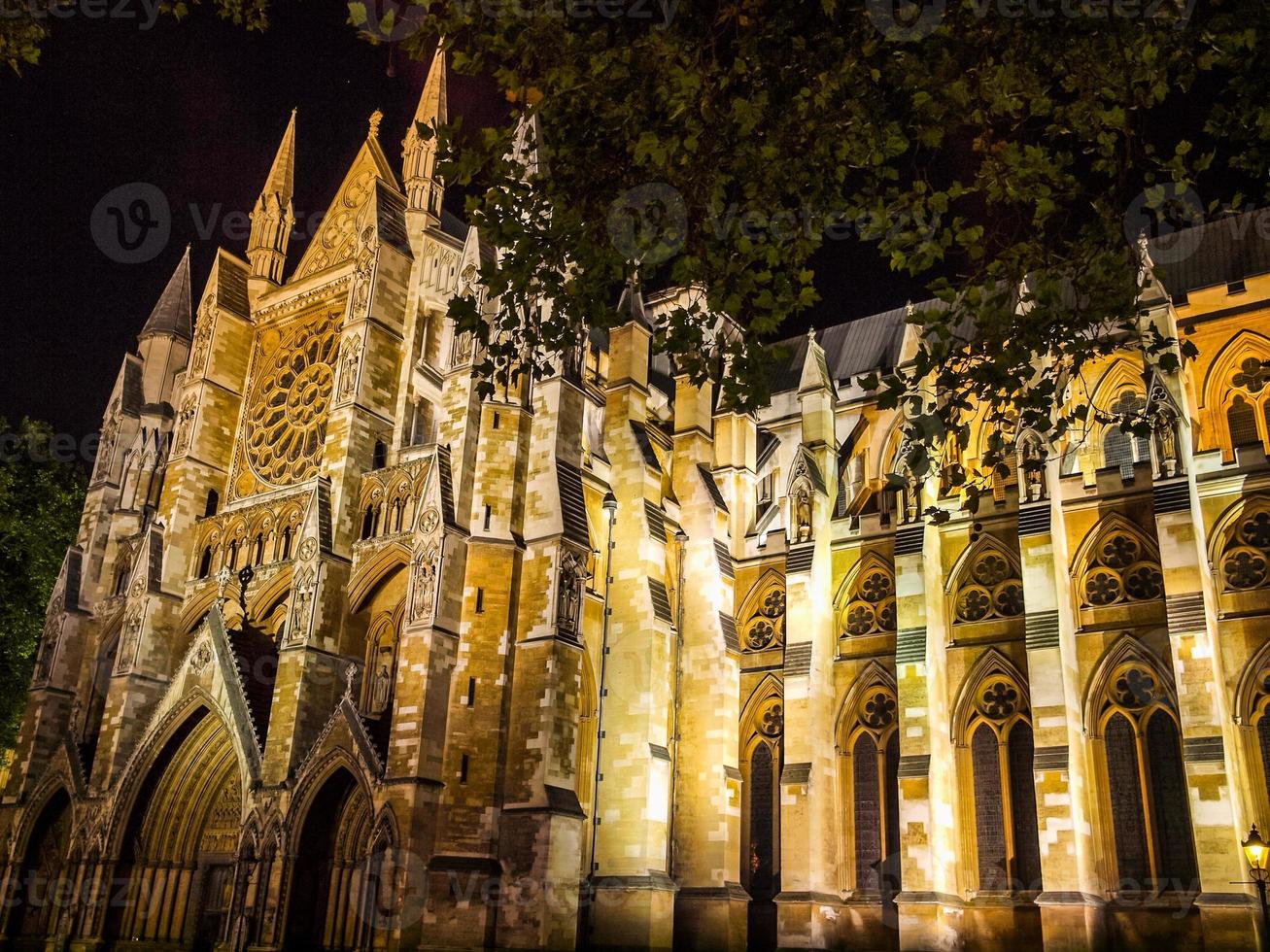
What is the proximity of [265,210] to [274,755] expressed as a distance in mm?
16252

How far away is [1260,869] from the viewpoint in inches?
611

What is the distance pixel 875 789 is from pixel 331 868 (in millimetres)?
10290

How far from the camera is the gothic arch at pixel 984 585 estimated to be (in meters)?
21.4

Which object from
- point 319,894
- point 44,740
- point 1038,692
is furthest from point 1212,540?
point 44,740

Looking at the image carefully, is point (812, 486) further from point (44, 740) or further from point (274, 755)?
point (44, 740)

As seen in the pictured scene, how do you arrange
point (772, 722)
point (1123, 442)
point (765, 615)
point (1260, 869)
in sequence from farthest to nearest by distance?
point (765, 615) → point (772, 722) → point (1123, 442) → point (1260, 869)

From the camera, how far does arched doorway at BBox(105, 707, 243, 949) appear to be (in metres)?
21.5

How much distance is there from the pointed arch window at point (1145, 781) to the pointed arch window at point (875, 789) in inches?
150

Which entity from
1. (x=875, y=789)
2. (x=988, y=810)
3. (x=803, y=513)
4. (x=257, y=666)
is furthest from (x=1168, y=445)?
(x=257, y=666)

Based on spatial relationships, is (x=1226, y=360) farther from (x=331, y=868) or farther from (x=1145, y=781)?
(x=331, y=868)

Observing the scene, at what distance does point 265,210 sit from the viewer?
99.3 ft

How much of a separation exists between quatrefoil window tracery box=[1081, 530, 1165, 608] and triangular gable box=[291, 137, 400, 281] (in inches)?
734

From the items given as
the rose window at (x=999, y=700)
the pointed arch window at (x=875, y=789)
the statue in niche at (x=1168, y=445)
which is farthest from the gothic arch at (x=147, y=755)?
the statue in niche at (x=1168, y=445)

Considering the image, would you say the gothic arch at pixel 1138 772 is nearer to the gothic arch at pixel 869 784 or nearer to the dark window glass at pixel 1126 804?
the dark window glass at pixel 1126 804
